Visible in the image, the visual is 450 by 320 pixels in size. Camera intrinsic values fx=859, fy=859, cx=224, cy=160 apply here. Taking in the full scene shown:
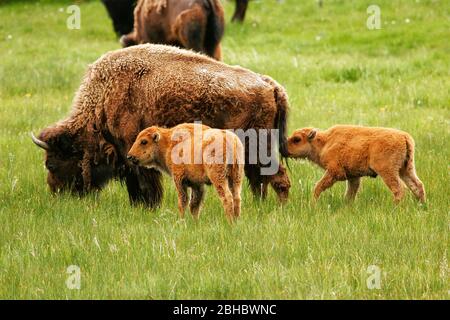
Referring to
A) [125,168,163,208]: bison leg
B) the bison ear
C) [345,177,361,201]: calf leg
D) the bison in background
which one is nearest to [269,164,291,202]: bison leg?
[345,177,361,201]: calf leg

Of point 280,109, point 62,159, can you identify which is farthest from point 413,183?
point 62,159

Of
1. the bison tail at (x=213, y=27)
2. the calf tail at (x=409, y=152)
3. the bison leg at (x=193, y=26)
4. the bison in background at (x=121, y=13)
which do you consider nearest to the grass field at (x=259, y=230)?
the calf tail at (x=409, y=152)

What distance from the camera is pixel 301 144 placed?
25.6 feet

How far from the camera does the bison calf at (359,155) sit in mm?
7152

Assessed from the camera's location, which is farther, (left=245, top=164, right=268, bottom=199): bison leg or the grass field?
(left=245, top=164, right=268, bottom=199): bison leg

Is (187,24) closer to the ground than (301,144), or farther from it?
farther from it

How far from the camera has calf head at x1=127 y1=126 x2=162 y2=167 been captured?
274 inches

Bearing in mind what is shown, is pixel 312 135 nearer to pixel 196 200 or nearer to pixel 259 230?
pixel 196 200

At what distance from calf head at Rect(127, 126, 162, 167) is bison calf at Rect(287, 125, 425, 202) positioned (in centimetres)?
139

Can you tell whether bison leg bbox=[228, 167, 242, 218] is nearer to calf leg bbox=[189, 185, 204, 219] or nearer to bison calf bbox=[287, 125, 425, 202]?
calf leg bbox=[189, 185, 204, 219]

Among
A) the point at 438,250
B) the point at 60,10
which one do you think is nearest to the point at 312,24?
the point at 60,10

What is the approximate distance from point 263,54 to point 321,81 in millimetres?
3310

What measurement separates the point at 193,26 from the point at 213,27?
1.03 feet

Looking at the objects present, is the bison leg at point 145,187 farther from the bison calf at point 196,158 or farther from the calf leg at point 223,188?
the calf leg at point 223,188
